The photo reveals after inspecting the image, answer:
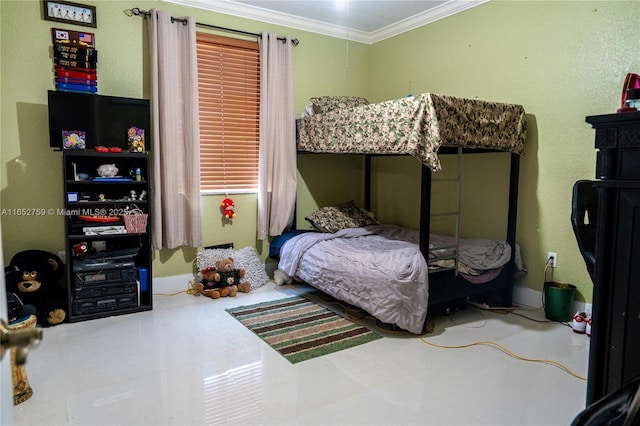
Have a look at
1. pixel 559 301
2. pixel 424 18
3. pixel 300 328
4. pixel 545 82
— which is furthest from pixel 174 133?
pixel 559 301

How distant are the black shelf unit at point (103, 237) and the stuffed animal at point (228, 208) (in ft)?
2.51

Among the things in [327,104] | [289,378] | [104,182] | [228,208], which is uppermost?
[327,104]

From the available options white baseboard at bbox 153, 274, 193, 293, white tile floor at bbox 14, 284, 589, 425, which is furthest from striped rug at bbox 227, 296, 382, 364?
white baseboard at bbox 153, 274, 193, 293

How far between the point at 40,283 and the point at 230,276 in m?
1.42

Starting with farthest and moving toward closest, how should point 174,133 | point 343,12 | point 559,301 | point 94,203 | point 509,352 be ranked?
point 343,12
point 174,133
point 94,203
point 559,301
point 509,352

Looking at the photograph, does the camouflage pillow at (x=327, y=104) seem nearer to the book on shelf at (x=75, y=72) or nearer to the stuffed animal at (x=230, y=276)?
the stuffed animal at (x=230, y=276)

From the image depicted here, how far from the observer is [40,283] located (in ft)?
10.1

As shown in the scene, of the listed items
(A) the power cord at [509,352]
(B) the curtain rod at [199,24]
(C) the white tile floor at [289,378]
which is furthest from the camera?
(B) the curtain rod at [199,24]

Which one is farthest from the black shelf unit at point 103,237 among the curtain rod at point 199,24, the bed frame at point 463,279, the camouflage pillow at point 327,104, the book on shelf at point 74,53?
the bed frame at point 463,279

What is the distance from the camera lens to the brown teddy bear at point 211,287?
3713 mm

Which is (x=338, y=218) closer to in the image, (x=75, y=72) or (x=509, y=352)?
(x=509, y=352)

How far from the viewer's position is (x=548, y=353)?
261cm

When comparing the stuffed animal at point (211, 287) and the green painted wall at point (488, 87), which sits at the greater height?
the green painted wall at point (488, 87)

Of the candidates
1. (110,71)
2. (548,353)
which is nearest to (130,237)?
(110,71)
